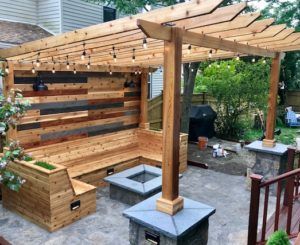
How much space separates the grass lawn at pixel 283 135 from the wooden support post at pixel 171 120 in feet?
25.0

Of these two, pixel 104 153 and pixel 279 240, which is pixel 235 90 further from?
pixel 279 240

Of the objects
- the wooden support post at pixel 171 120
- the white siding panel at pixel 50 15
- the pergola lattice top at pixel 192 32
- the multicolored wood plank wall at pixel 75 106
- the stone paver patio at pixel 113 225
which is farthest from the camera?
the white siding panel at pixel 50 15

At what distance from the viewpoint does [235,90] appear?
33.5 feet

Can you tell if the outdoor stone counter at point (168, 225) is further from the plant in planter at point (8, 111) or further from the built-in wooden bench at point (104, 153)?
the built-in wooden bench at point (104, 153)

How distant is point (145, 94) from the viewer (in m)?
8.42

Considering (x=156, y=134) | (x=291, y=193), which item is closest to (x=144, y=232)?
(x=291, y=193)

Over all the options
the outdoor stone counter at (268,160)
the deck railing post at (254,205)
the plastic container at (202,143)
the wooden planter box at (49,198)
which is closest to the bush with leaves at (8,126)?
the wooden planter box at (49,198)

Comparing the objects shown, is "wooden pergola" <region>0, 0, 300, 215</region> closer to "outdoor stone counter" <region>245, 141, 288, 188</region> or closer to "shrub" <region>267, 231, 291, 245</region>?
"shrub" <region>267, 231, 291, 245</region>

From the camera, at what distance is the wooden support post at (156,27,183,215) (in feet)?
9.45

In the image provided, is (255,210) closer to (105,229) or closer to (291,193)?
(291,193)

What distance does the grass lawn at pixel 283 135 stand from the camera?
990 centimetres

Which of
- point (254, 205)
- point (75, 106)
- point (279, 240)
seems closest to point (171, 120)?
point (279, 240)

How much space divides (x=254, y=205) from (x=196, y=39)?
2146mm

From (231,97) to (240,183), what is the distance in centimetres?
442
